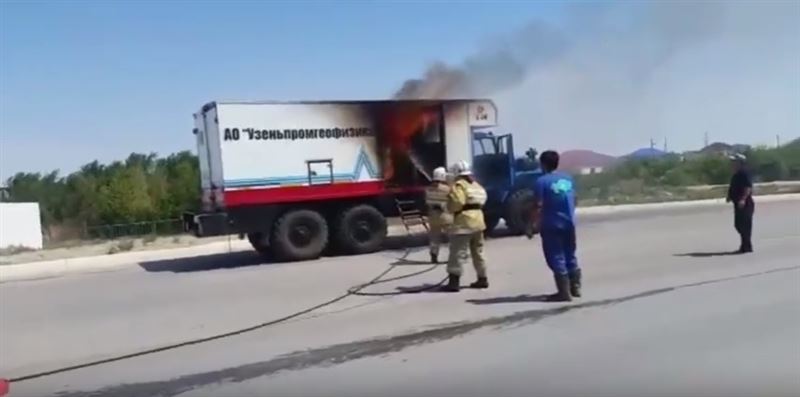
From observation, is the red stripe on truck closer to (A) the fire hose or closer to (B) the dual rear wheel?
(B) the dual rear wheel

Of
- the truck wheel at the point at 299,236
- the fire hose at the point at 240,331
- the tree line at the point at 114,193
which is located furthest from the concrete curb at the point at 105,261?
the tree line at the point at 114,193

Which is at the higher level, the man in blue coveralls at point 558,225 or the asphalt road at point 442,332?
the man in blue coveralls at point 558,225

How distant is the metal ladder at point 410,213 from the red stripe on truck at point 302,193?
16.2 inches

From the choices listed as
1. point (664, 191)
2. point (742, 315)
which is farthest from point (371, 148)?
point (664, 191)

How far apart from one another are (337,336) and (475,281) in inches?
122

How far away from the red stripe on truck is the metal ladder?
0.41 meters

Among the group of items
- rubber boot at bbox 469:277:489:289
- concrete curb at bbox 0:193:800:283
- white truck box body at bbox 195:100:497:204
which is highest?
white truck box body at bbox 195:100:497:204

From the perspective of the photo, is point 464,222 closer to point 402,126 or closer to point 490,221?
point 402,126

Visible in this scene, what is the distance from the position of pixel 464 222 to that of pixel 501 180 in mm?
7567

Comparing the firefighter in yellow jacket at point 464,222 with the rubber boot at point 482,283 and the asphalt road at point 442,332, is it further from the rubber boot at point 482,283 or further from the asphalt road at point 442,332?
Result: the asphalt road at point 442,332

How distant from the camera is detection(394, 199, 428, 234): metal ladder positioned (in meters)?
16.0

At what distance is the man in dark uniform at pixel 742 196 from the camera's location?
11961 millimetres

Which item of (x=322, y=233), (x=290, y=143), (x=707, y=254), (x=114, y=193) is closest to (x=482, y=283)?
(x=707, y=254)

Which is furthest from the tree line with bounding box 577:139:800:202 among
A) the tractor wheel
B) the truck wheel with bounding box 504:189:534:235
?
the truck wheel with bounding box 504:189:534:235
